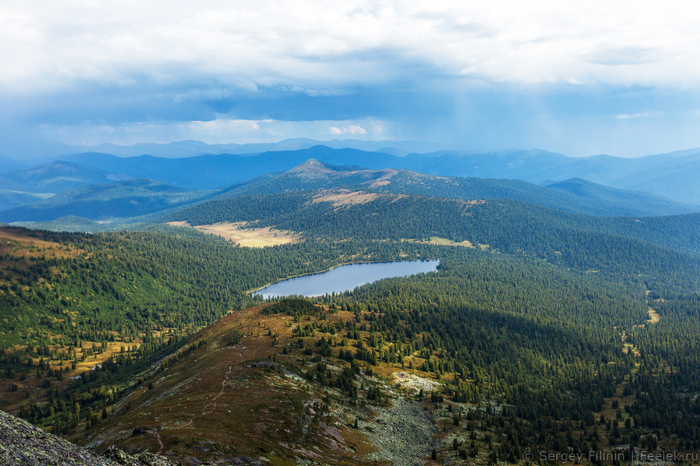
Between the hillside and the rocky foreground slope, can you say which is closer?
the rocky foreground slope

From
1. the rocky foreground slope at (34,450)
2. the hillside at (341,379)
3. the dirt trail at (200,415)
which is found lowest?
the hillside at (341,379)

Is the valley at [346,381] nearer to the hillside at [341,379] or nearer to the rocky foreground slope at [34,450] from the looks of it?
the hillside at [341,379]

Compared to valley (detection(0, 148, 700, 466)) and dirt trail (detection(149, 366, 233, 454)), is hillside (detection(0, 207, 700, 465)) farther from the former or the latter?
valley (detection(0, 148, 700, 466))

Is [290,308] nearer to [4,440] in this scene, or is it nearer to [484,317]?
[484,317]

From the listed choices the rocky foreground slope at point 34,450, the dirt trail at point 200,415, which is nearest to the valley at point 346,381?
the dirt trail at point 200,415

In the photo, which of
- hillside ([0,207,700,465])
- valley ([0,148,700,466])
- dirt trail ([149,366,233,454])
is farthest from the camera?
hillside ([0,207,700,465])

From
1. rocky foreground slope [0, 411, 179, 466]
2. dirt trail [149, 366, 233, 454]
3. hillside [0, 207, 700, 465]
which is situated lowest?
hillside [0, 207, 700, 465]

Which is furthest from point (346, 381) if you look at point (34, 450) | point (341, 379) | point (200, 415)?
point (34, 450)

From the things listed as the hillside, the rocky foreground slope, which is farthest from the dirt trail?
the rocky foreground slope

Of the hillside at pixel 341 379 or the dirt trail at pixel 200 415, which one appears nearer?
the dirt trail at pixel 200 415
